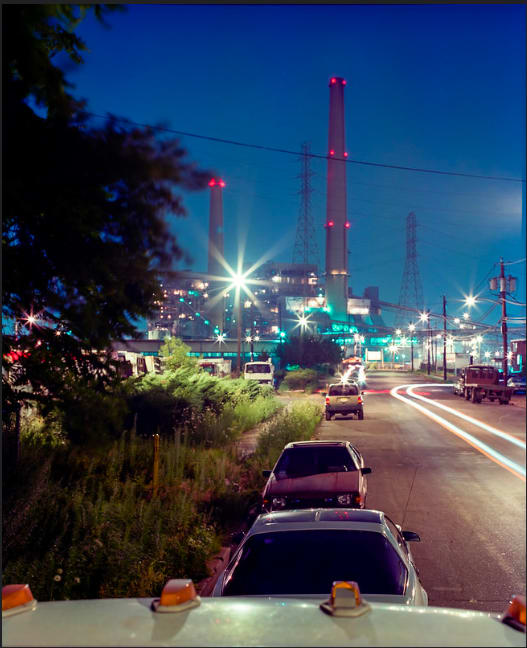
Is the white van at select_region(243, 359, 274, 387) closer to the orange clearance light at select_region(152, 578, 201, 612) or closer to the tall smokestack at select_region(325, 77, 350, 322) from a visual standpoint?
the tall smokestack at select_region(325, 77, 350, 322)

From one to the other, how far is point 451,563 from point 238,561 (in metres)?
3.38

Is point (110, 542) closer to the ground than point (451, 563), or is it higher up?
higher up

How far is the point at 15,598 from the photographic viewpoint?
2459 mm

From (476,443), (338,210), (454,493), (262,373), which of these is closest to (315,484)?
(476,443)

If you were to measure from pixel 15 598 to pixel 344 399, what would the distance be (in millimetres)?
6654

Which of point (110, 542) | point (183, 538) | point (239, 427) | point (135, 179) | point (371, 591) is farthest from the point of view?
point (239, 427)

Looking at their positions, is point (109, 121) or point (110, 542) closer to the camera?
point (109, 121)

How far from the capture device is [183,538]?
6.09 meters

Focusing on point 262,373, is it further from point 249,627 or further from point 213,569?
point 249,627

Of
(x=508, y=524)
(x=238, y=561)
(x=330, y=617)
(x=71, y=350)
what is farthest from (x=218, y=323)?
(x=508, y=524)

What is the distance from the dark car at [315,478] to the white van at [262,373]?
4.76 feet

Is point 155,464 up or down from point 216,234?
down

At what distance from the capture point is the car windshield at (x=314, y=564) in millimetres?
4156

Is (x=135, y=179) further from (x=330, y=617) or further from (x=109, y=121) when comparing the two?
(x=330, y=617)
